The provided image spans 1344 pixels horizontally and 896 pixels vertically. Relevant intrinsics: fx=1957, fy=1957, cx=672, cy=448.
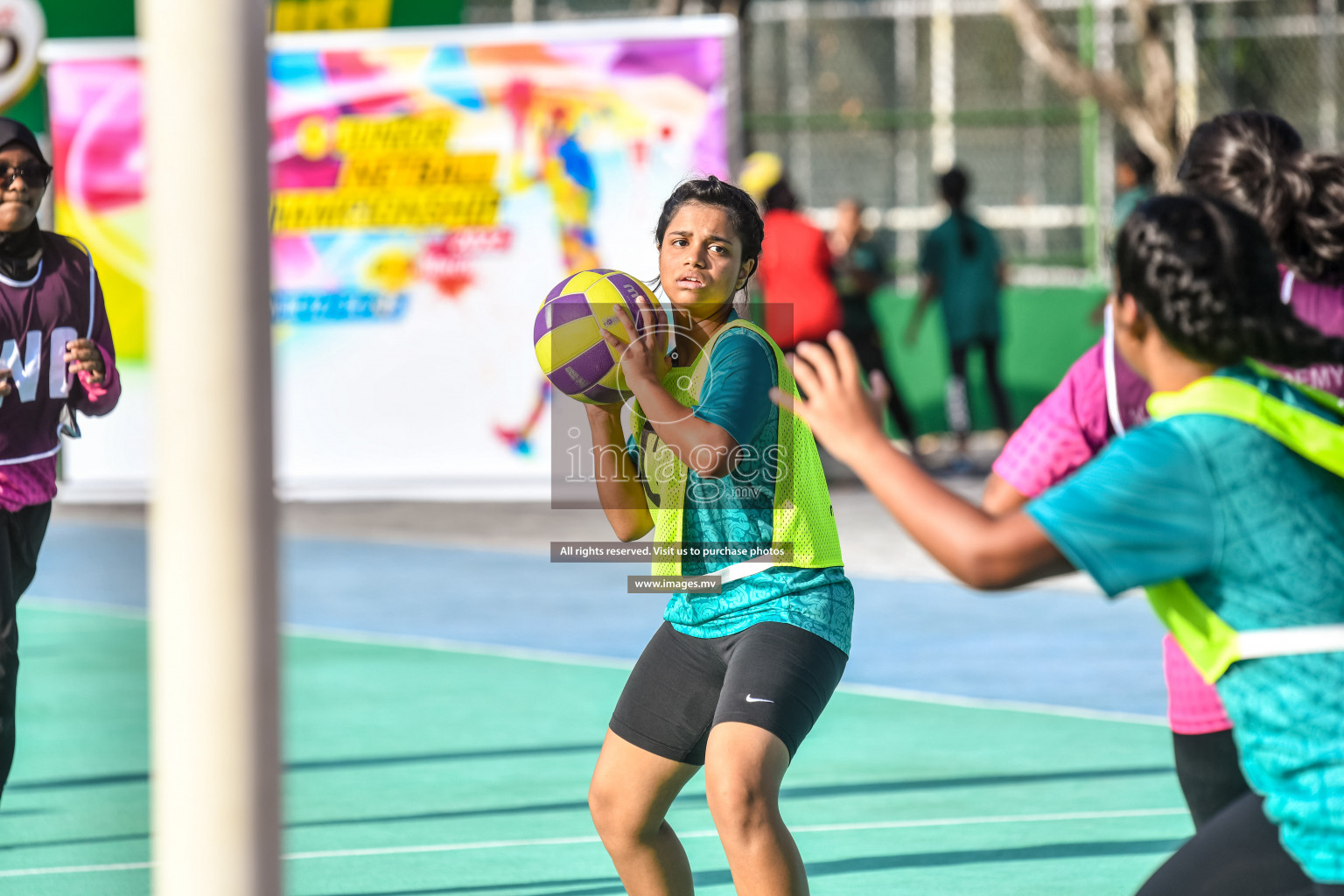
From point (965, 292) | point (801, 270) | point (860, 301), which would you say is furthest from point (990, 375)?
point (801, 270)

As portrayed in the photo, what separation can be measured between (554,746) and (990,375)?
913 centimetres

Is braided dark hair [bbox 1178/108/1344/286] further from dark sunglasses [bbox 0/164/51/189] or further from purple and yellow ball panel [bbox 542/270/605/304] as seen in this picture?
dark sunglasses [bbox 0/164/51/189]

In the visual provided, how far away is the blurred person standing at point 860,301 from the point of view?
1577 cm

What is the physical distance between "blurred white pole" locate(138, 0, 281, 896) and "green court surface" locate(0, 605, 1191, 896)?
3.39 meters

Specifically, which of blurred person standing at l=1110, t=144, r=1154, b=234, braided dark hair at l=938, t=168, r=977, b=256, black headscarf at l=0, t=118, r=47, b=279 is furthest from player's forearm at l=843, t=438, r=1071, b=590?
braided dark hair at l=938, t=168, r=977, b=256

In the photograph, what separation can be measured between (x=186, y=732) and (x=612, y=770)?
2.00 meters

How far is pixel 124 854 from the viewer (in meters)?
6.10

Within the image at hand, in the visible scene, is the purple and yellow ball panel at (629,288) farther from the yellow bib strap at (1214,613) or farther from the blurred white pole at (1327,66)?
the blurred white pole at (1327,66)

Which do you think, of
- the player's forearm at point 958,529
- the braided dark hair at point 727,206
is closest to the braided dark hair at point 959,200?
the braided dark hair at point 727,206

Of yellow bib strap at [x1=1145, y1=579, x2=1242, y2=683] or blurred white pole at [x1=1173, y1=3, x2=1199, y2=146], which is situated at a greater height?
blurred white pole at [x1=1173, y1=3, x2=1199, y2=146]

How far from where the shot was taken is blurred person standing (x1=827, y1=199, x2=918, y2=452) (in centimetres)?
1577

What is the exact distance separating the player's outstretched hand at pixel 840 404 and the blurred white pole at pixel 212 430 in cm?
100

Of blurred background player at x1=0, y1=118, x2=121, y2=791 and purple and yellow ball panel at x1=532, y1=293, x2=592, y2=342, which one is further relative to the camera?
blurred background player at x1=0, y1=118, x2=121, y2=791

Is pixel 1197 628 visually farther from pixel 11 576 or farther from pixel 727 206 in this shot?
pixel 11 576
